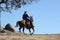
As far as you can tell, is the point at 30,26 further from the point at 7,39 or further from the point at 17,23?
the point at 7,39

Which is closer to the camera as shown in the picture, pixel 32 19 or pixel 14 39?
pixel 14 39

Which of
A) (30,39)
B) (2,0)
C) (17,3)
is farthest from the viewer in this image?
(17,3)

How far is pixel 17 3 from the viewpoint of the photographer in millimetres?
43562

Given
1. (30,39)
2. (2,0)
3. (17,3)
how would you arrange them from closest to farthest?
(30,39) → (2,0) → (17,3)

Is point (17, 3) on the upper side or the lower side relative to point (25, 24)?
upper

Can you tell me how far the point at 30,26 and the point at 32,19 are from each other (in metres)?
1.24

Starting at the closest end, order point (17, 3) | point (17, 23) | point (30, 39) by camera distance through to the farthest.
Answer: point (30, 39)
point (17, 23)
point (17, 3)

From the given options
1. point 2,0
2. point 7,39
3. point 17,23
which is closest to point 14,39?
point 7,39

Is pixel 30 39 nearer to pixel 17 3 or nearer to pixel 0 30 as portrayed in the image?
pixel 0 30

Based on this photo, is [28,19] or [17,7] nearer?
[28,19]

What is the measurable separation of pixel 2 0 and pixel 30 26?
595 cm

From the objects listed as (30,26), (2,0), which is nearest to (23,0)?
(2,0)

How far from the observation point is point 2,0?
4009cm

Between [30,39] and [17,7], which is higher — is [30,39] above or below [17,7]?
below
